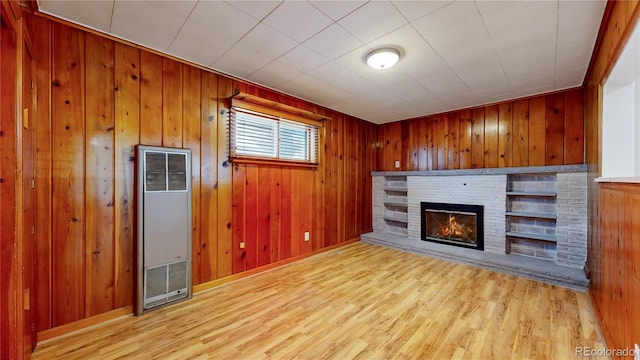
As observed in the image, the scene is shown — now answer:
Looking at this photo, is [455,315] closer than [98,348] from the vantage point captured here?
No

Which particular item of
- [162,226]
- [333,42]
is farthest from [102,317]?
[333,42]

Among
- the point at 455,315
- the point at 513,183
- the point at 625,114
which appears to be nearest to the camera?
the point at 625,114

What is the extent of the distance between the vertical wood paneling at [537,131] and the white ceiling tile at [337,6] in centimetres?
338

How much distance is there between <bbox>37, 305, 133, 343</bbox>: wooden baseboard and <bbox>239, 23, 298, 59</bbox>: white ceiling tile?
8.57ft

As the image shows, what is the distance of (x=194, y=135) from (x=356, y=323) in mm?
2443

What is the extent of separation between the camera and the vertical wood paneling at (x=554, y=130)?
341 cm

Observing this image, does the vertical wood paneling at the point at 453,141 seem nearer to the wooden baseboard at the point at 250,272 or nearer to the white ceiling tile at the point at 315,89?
the white ceiling tile at the point at 315,89

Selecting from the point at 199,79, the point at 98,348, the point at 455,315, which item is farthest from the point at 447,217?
the point at 98,348

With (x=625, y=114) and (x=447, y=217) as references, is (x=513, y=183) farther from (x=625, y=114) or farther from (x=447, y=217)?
(x=625, y=114)

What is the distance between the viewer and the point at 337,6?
177cm

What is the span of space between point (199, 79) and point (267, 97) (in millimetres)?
875

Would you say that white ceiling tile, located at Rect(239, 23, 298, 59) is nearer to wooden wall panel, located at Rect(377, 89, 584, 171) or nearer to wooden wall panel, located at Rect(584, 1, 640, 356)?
wooden wall panel, located at Rect(584, 1, 640, 356)

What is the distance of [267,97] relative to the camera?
3.33 metres

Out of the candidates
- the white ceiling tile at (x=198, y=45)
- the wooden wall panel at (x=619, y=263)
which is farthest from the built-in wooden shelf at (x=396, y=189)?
the white ceiling tile at (x=198, y=45)
